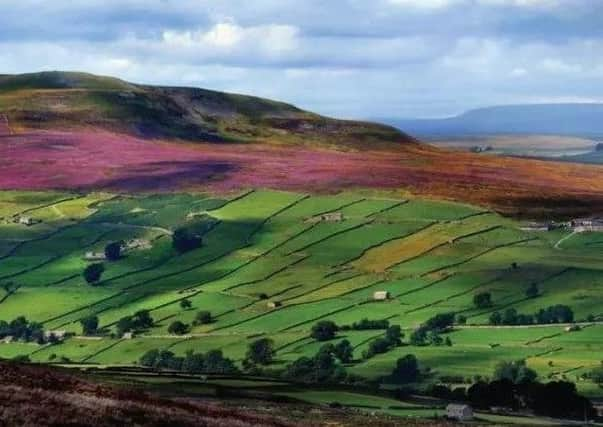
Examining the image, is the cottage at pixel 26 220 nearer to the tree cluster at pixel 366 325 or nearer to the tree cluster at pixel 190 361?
the tree cluster at pixel 190 361

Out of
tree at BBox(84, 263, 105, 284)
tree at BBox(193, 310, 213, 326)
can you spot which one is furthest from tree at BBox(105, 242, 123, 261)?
tree at BBox(193, 310, 213, 326)

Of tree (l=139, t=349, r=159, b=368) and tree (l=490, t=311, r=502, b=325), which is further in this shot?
tree (l=490, t=311, r=502, b=325)

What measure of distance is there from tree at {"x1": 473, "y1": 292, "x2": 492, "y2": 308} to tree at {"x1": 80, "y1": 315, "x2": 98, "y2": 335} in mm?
31134

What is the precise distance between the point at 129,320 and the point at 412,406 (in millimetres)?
42162

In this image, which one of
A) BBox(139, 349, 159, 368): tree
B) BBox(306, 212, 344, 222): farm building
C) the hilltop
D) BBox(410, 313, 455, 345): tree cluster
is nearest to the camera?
BBox(139, 349, 159, 368): tree

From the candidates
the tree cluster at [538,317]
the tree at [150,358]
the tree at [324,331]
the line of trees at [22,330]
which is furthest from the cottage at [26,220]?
the tree cluster at [538,317]

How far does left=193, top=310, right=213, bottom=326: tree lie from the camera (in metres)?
109

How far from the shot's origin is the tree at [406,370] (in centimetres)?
9088

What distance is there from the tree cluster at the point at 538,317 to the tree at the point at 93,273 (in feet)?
121

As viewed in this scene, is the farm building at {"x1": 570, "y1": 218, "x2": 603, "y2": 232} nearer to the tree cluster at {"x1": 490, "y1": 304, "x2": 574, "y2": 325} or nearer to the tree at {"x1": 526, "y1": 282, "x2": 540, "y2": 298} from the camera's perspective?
the tree at {"x1": 526, "y1": 282, "x2": 540, "y2": 298}

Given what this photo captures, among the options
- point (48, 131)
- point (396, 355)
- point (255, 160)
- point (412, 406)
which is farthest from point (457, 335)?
point (48, 131)

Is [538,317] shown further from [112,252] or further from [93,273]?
[112,252]

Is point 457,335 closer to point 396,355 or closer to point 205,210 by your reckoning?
point 396,355

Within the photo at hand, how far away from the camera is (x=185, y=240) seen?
416ft
